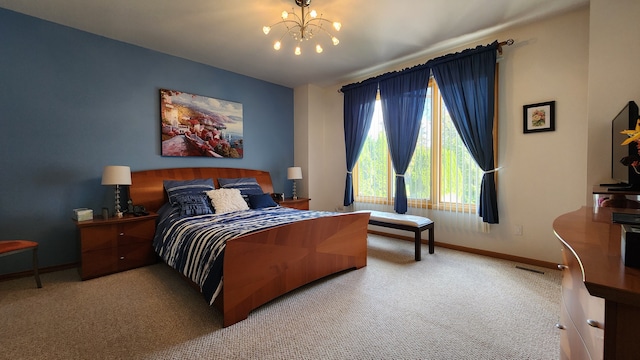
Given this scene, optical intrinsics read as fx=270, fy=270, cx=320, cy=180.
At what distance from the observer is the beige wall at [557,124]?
2.35 metres

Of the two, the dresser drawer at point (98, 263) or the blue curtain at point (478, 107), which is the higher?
the blue curtain at point (478, 107)

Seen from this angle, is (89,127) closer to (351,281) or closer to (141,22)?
(141,22)

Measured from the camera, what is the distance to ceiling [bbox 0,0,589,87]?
104 inches

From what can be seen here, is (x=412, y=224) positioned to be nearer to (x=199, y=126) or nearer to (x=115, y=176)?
(x=199, y=126)

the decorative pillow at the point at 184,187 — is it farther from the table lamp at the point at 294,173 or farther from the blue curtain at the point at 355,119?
the blue curtain at the point at 355,119

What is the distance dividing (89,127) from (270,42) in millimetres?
2382

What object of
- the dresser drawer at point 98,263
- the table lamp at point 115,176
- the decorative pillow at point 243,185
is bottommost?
the dresser drawer at point 98,263

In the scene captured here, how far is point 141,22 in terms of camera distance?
2938 mm

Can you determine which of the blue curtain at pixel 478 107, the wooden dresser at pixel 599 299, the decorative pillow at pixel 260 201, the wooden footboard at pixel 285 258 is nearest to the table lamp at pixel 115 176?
the decorative pillow at pixel 260 201

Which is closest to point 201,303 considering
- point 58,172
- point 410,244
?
point 58,172

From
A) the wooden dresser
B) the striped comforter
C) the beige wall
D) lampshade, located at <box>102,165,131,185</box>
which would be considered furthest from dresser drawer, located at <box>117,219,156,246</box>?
the beige wall

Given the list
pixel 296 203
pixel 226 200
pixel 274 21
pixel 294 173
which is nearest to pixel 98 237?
pixel 226 200

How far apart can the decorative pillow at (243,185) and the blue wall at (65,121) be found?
679mm

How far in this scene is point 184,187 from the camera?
11.7 ft
